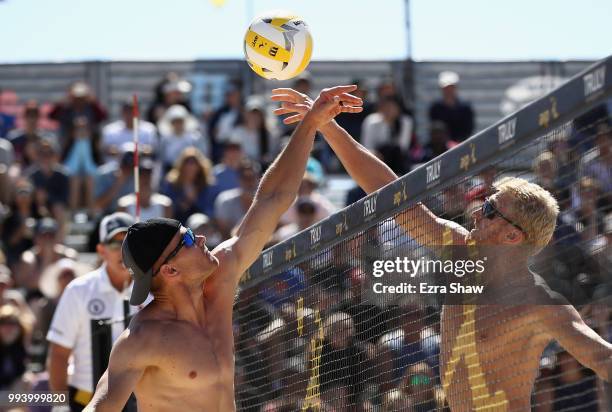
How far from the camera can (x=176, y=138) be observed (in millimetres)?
13797

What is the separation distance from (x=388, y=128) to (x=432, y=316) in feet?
29.2

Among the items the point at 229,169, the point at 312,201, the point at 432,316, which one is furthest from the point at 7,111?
the point at 432,316

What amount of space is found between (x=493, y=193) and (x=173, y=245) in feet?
4.12

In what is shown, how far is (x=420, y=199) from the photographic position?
467 cm

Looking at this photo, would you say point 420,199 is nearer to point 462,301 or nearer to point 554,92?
point 462,301

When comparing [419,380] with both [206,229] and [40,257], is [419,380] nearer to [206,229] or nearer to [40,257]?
[206,229]

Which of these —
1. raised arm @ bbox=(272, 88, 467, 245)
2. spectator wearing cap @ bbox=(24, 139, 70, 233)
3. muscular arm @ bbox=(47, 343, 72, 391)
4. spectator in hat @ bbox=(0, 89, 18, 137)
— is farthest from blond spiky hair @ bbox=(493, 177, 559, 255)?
spectator in hat @ bbox=(0, 89, 18, 137)

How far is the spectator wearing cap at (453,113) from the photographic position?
1432cm

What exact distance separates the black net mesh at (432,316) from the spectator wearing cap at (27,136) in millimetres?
8698

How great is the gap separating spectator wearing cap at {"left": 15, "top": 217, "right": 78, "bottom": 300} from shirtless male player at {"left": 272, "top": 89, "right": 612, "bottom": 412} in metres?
8.00

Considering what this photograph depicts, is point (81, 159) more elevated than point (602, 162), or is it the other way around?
point (81, 159)

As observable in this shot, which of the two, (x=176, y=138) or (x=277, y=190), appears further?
(x=176, y=138)

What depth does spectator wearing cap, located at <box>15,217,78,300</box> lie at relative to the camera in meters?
12.1

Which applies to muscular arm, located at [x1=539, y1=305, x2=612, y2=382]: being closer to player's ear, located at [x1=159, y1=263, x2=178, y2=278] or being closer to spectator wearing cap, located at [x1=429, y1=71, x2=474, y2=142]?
player's ear, located at [x1=159, y1=263, x2=178, y2=278]
